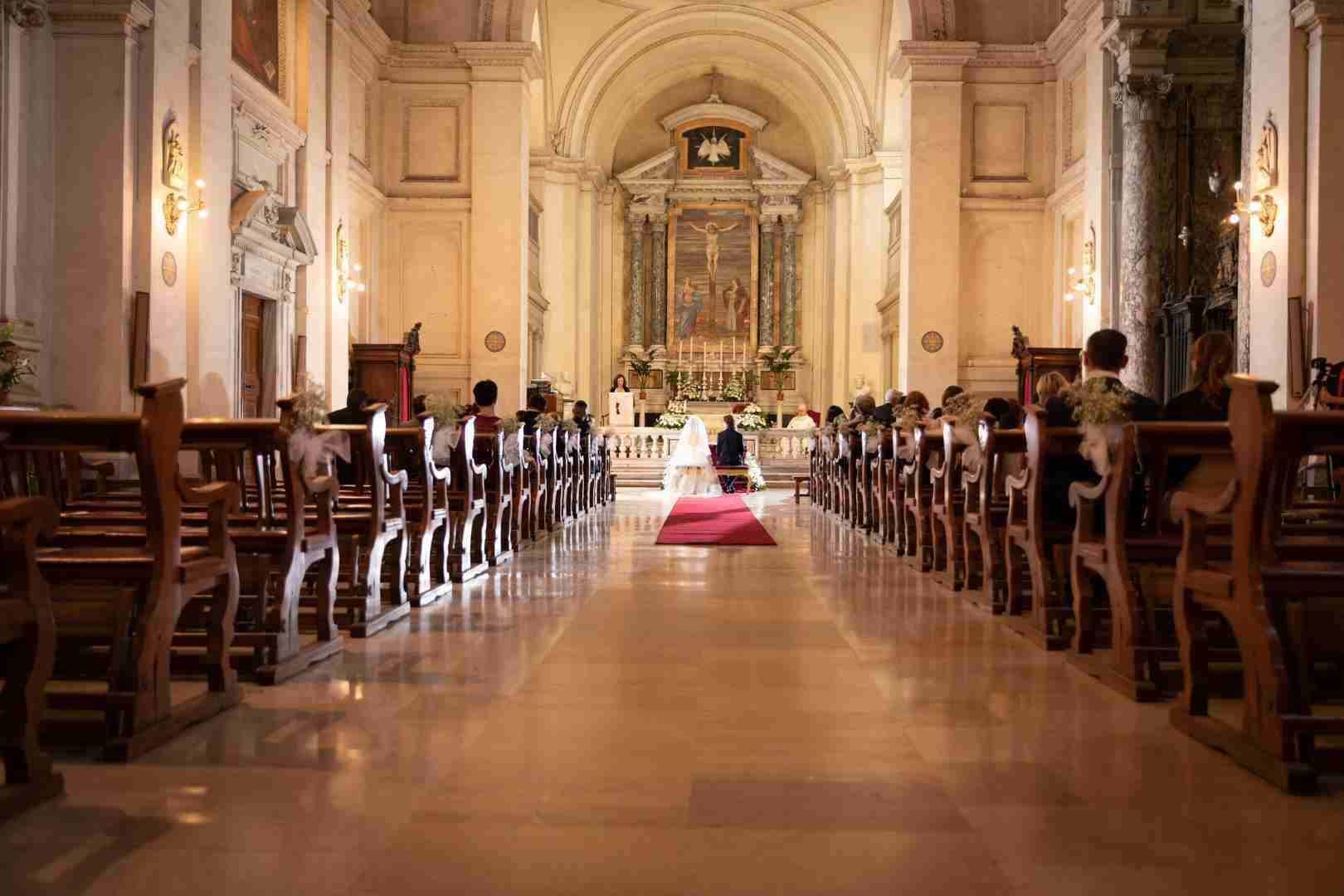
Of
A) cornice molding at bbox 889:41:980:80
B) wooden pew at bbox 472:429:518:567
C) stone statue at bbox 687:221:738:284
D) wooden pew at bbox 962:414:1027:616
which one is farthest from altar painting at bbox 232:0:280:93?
stone statue at bbox 687:221:738:284

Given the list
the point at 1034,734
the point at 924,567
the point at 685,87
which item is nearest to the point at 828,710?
the point at 1034,734

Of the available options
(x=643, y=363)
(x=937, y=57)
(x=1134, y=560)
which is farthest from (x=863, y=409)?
(x=643, y=363)

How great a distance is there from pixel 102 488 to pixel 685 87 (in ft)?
85.2

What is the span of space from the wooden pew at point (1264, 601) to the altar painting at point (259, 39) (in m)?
12.1

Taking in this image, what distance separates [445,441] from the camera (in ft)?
24.6

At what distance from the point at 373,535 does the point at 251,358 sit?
8.92m

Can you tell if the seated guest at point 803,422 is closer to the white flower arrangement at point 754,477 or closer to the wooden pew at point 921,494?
the white flower arrangement at point 754,477

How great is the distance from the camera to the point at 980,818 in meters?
2.90

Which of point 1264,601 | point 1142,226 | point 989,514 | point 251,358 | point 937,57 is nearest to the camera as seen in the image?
point 1264,601

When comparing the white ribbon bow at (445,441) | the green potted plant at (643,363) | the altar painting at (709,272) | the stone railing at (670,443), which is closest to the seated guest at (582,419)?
the stone railing at (670,443)

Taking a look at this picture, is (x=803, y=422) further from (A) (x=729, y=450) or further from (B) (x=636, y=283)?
(B) (x=636, y=283)

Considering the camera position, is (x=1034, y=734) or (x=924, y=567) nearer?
(x=1034, y=734)

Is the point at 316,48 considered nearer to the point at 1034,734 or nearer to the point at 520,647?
the point at 520,647

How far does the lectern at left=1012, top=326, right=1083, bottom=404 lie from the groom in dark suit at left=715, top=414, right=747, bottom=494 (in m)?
4.79
